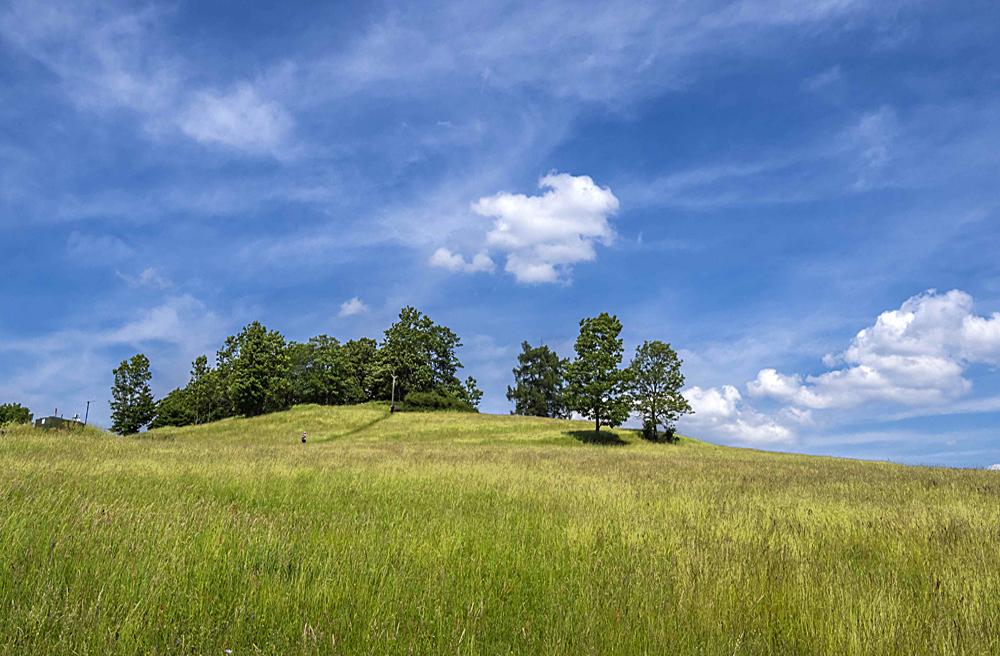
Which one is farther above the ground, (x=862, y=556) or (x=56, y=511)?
(x=56, y=511)

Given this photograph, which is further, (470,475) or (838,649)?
(470,475)

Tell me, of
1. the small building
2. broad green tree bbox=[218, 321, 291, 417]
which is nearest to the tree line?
broad green tree bbox=[218, 321, 291, 417]

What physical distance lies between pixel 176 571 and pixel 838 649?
535cm

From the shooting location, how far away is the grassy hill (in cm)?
376

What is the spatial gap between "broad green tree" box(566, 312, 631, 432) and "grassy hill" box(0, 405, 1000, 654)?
39.3 m

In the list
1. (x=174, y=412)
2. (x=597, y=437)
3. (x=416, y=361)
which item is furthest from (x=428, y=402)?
(x=174, y=412)

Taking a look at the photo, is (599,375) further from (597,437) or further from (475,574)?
(475,574)

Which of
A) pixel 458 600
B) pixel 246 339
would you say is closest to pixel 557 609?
pixel 458 600

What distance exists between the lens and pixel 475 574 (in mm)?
5117

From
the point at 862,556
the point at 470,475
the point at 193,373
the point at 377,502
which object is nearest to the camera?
the point at 862,556

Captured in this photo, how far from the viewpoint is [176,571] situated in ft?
15.2

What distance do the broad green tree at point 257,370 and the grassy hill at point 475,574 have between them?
2860 inches

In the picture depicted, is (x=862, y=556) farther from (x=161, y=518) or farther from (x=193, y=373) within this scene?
(x=193, y=373)

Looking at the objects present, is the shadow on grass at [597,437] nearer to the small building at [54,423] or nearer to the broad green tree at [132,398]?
the small building at [54,423]
